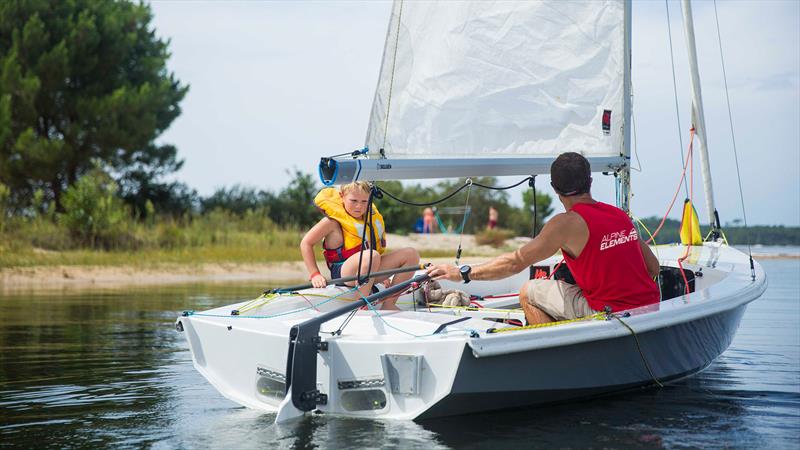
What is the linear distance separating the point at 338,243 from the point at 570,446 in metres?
2.46

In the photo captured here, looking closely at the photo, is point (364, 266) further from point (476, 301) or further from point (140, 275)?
point (140, 275)

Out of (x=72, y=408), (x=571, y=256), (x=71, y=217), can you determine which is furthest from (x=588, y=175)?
(x=71, y=217)

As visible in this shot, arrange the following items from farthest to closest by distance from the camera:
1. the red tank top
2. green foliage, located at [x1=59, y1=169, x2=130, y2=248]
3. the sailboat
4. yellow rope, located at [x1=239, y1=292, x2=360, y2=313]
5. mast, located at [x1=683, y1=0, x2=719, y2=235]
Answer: green foliage, located at [x1=59, y1=169, x2=130, y2=248], mast, located at [x1=683, y1=0, x2=719, y2=235], yellow rope, located at [x1=239, y1=292, x2=360, y2=313], the red tank top, the sailboat

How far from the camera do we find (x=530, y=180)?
262 inches

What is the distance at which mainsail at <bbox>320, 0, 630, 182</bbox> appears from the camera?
661 cm

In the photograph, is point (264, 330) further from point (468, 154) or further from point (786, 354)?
point (786, 354)

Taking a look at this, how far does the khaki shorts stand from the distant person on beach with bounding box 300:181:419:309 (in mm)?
1152

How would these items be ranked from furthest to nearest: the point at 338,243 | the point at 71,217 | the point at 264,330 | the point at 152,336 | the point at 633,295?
the point at 71,217 → the point at 152,336 → the point at 338,243 → the point at 633,295 → the point at 264,330

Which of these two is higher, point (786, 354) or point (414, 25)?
point (414, 25)

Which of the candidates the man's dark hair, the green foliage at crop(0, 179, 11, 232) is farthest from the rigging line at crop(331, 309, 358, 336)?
the green foliage at crop(0, 179, 11, 232)

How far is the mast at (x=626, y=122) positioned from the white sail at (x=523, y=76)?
0.10 feet

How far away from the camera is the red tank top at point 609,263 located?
16.6ft

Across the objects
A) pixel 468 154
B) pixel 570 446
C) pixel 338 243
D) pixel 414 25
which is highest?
pixel 414 25

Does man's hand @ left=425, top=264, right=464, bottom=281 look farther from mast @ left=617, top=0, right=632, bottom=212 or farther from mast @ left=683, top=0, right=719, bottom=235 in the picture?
mast @ left=683, top=0, right=719, bottom=235
